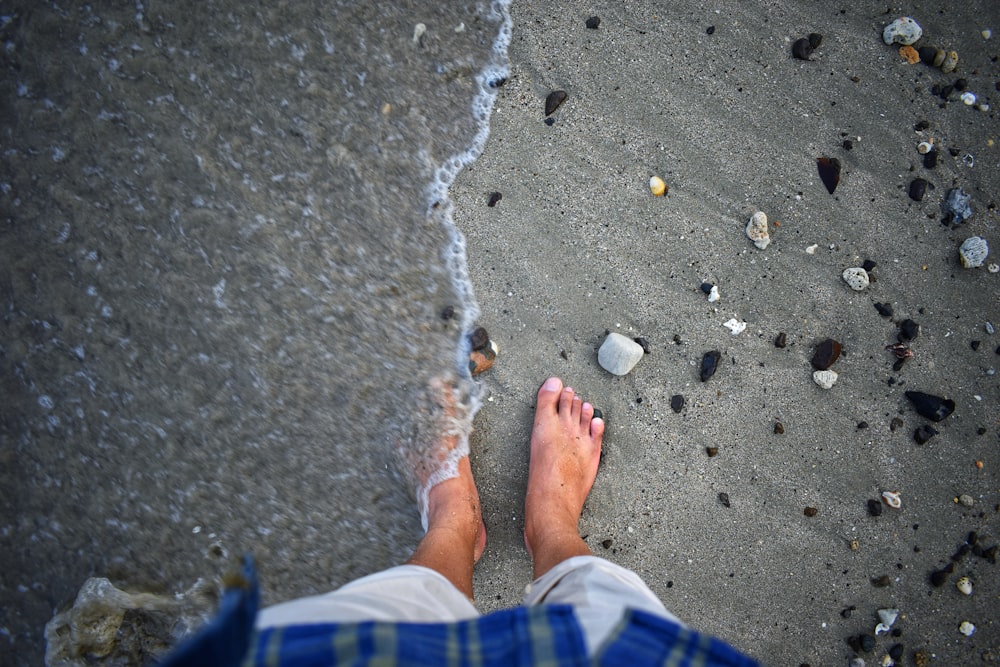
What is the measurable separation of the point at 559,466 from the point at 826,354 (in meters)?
0.93

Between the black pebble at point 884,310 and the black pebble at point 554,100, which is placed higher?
the black pebble at point 554,100

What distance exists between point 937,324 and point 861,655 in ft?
3.61

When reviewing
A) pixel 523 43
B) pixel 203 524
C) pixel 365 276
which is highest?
pixel 523 43

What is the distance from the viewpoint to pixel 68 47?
1959 millimetres

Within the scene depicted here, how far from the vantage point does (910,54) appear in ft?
6.73

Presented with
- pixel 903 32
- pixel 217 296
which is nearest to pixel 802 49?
pixel 903 32

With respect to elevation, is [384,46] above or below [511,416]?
above

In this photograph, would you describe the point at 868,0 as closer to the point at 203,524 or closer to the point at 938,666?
the point at 938,666

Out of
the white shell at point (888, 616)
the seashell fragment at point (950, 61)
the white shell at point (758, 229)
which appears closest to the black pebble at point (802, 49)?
the seashell fragment at point (950, 61)

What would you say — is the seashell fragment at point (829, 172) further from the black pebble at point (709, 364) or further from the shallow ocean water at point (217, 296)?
the shallow ocean water at point (217, 296)

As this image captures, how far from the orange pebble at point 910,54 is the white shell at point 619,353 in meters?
1.32

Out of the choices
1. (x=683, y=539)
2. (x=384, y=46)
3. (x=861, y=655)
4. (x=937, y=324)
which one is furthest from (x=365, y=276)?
(x=861, y=655)

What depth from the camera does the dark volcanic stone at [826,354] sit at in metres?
1.98

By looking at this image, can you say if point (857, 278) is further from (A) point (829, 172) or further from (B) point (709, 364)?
(B) point (709, 364)
